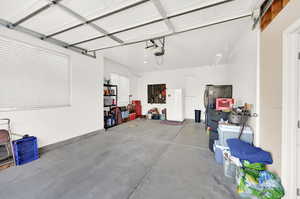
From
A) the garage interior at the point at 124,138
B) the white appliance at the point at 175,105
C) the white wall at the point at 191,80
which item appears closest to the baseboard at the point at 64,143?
the garage interior at the point at 124,138

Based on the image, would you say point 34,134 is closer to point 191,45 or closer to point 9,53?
point 9,53

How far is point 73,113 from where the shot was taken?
3.31 metres

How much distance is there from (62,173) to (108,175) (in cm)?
78

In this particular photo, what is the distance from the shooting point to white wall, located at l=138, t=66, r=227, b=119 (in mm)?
5617

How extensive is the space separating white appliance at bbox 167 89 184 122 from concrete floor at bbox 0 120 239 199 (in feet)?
9.42

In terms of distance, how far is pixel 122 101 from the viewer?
604 centimetres

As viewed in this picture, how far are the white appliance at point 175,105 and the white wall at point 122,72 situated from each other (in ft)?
7.32

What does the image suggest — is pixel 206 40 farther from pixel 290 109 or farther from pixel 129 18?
pixel 290 109

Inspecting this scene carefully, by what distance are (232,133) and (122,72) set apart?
517cm

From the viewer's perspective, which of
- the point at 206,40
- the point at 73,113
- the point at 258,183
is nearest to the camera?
the point at 258,183

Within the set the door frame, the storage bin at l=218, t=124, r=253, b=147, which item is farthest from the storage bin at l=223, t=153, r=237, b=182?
the door frame

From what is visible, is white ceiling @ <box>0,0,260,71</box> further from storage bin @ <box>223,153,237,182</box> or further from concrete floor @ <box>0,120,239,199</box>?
concrete floor @ <box>0,120,239,199</box>

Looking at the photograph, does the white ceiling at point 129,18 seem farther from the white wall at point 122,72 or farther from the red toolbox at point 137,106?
the red toolbox at point 137,106

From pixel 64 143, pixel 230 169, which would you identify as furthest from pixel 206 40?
pixel 64 143
